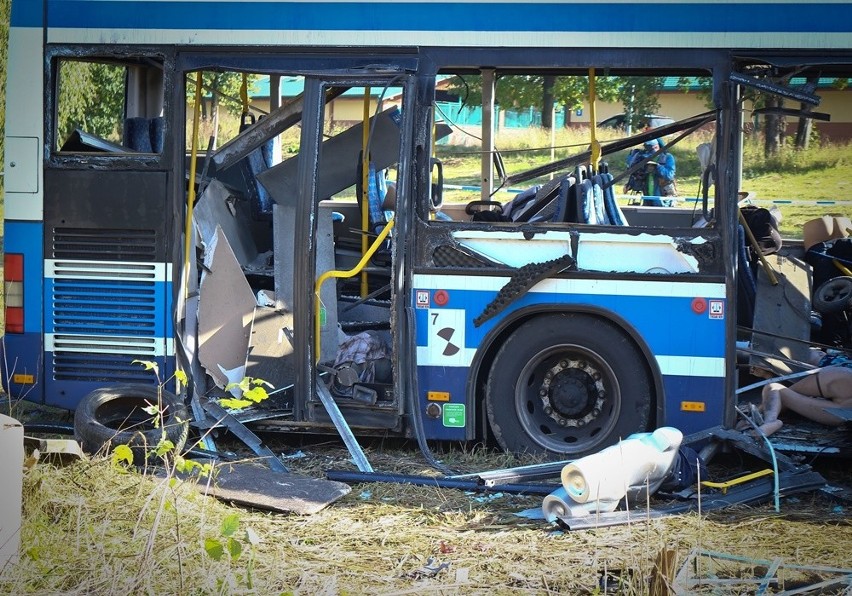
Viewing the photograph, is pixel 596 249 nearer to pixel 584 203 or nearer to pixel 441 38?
pixel 584 203

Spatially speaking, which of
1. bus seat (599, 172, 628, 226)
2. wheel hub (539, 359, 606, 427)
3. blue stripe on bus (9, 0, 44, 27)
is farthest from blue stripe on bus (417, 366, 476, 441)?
blue stripe on bus (9, 0, 44, 27)

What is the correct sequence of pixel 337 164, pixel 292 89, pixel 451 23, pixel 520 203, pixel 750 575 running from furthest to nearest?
1. pixel 292 89
2. pixel 337 164
3. pixel 520 203
4. pixel 451 23
5. pixel 750 575

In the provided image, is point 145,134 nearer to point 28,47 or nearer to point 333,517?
point 28,47

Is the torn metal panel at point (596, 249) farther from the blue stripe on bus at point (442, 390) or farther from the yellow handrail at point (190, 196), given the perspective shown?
the yellow handrail at point (190, 196)

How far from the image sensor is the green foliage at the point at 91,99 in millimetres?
6840

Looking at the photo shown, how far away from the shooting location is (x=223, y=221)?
23.7 ft

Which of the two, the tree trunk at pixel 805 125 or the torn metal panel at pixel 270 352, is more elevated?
the tree trunk at pixel 805 125

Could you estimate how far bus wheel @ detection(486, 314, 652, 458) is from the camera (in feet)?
21.2

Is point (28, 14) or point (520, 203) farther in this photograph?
point (520, 203)

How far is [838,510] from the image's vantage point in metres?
5.78

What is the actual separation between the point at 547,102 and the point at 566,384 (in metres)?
1.74

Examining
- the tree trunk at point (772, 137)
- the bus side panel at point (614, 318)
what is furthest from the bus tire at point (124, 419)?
the tree trunk at point (772, 137)

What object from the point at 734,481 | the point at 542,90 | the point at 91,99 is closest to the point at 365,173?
the point at 542,90

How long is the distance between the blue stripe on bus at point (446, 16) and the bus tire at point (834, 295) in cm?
195
